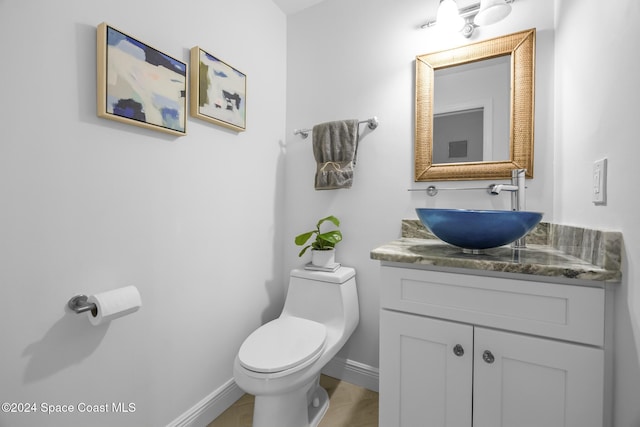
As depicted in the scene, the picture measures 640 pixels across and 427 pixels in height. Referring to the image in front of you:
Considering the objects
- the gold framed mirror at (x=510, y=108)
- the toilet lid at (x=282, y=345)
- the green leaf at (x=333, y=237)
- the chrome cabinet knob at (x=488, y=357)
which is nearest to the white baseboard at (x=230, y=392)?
the toilet lid at (x=282, y=345)

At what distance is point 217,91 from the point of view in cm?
134

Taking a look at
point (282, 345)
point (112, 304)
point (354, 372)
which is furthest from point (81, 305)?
point (354, 372)

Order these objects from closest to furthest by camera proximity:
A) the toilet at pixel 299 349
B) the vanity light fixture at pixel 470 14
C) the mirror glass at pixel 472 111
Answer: the toilet at pixel 299 349 < the vanity light fixture at pixel 470 14 < the mirror glass at pixel 472 111

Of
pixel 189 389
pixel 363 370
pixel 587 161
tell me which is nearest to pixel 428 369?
pixel 363 370

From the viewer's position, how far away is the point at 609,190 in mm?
757

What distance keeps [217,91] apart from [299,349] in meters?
1.25

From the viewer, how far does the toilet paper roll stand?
0.86 meters

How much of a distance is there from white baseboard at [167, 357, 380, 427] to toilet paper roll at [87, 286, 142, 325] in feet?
2.09

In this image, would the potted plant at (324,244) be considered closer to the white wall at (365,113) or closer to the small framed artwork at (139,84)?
the white wall at (365,113)

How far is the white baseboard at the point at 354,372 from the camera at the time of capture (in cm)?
159

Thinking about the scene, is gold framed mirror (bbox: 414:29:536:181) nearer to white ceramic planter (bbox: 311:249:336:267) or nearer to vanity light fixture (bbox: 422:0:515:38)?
vanity light fixture (bbox: 422:0:515:38)

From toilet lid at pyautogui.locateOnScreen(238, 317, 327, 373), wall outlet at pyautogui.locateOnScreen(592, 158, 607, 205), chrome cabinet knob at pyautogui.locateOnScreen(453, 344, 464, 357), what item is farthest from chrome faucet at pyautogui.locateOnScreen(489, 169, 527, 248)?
toilet lid at pyautogui.locateOnScreen(238, 317, 327, 373)

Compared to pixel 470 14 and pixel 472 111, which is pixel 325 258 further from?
pixel 470 14

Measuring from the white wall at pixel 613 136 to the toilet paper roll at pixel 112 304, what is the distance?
141 centimetres
